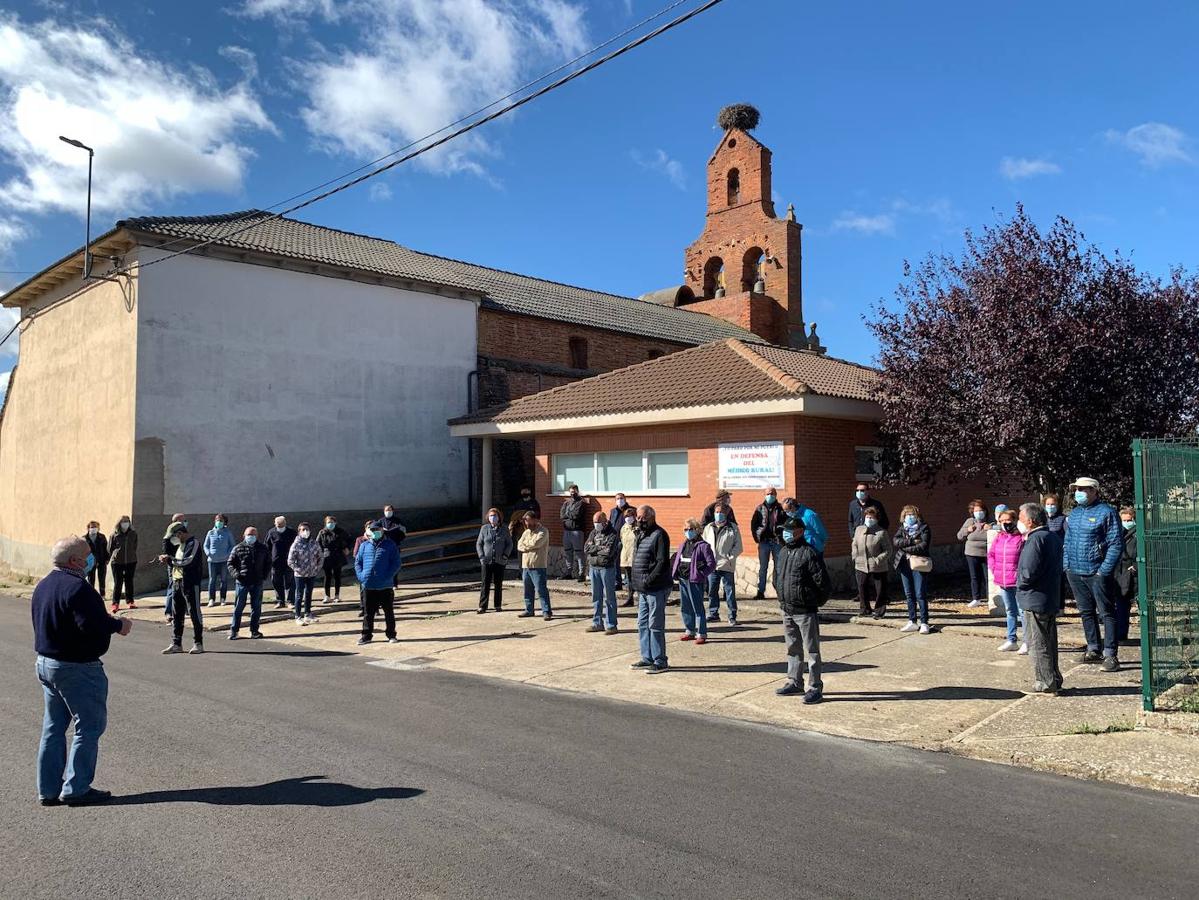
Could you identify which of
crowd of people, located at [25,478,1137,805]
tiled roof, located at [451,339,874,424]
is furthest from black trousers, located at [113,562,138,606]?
tiled roof, located at [451,339,874,424]

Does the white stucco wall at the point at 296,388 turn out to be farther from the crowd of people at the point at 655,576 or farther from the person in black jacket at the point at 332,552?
the person in black jacket at the point at 332,552

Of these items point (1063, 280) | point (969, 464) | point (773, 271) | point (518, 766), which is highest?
point (773, 271)

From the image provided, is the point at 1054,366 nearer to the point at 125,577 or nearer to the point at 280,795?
the point at 280,795

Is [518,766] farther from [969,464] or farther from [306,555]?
[969,464]

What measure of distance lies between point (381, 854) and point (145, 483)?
52.2 ft

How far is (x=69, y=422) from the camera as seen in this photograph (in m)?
21.0

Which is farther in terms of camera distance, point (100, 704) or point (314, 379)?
point (314, 379)

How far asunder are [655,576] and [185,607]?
19.5ft

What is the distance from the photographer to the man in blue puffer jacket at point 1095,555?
7.91 m

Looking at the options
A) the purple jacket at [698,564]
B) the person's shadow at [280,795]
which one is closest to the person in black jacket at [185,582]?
the person's shadow at [280,795]

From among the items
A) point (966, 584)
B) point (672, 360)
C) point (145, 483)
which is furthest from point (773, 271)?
point (145, 483)

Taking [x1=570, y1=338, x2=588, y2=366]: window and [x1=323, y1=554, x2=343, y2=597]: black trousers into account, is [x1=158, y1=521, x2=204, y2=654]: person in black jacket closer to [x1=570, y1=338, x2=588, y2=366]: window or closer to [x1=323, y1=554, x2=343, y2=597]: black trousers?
[x1=323, y1=554, x2=343, y2=597]: black trousers

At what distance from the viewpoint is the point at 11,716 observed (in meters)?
7.02

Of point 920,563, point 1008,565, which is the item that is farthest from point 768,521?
point 1008,565
